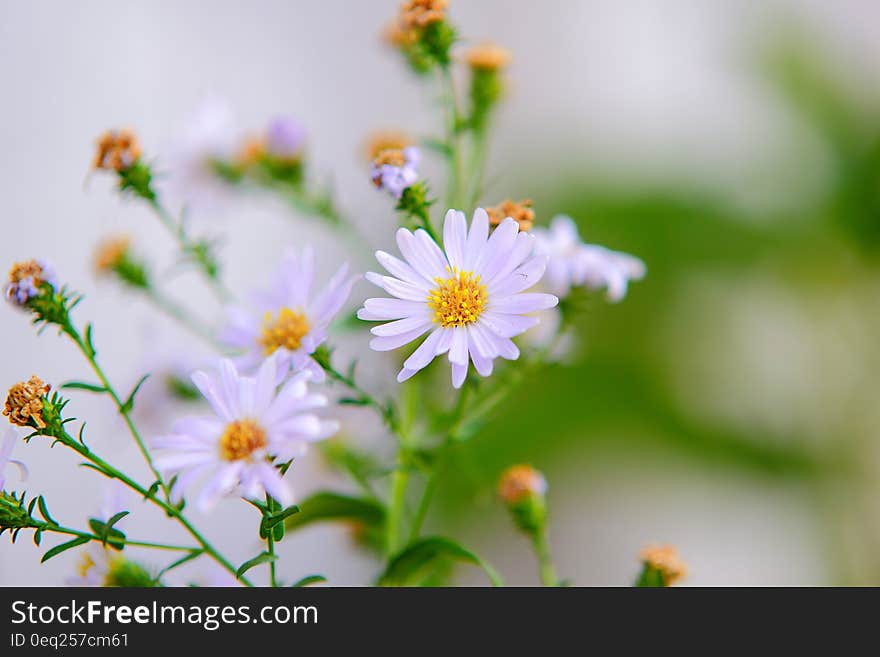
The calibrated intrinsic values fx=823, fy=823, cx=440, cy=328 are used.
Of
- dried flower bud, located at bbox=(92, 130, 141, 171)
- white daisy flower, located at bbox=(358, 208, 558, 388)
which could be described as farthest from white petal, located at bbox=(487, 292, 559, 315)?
dried flower bud, located at bbox=(92, 130, 141, 171)

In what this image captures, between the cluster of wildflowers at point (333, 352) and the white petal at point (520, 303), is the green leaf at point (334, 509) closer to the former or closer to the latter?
the cluster of wildflowers at point (333, 352)

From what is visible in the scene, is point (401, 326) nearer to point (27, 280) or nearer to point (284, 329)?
point (284, 329)

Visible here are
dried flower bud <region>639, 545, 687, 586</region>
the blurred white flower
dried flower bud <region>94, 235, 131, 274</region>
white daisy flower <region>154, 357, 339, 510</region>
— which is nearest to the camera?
white daisy flower <region>154, 357, 339, 510</region>

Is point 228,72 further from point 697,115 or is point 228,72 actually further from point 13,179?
point 697,115

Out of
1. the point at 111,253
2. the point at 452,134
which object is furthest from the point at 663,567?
the point at 111,253

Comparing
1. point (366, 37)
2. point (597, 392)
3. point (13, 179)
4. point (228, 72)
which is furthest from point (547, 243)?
point (366, 37)

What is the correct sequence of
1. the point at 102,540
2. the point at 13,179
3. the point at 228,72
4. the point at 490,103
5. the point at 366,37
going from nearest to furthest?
1. the point at 102,540
2. the point at 490,103
3. the point at 13,179
4. the point at 228,72
5. the point at 366,37

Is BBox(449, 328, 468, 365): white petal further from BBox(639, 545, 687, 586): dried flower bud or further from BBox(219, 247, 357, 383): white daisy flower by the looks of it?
BBox(639, 545, 687, 586): dried flower bud
